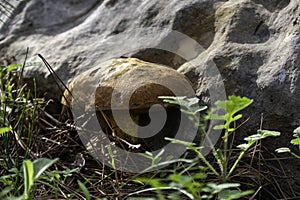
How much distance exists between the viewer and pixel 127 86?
160 cm

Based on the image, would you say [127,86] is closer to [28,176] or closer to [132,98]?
[132,98]

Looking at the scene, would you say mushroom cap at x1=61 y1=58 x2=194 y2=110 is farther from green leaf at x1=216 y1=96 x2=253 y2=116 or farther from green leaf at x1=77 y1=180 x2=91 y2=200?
green leaf at x1=77 y1=180 x2=91 y2=200

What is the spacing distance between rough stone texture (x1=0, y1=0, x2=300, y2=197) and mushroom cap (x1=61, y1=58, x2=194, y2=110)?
0.51 ft

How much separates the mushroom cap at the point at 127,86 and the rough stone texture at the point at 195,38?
156mm

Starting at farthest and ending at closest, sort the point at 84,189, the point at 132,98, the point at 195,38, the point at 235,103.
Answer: the point at 195,38 < the point at 132,98 < the point at 235,103 < the point at 84,189

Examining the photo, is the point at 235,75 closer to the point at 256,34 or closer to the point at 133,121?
the point at 256,34

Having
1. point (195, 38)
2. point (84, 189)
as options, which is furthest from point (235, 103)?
point (195, 38)

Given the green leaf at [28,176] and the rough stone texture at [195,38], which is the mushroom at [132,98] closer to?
the rough stone texture at [195,38]

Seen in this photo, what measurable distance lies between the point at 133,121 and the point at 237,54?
1.33 ft

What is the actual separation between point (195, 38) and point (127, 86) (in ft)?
1.50

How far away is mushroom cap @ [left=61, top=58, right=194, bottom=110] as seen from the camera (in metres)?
1.58

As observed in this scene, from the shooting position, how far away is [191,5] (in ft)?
6.64

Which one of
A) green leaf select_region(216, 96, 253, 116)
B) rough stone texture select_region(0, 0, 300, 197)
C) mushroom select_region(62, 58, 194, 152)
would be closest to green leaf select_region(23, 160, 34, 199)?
green leaf select_region(216, 96, 253, 116)

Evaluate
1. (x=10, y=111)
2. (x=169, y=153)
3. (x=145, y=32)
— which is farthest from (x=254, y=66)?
(x=10, y=111)
